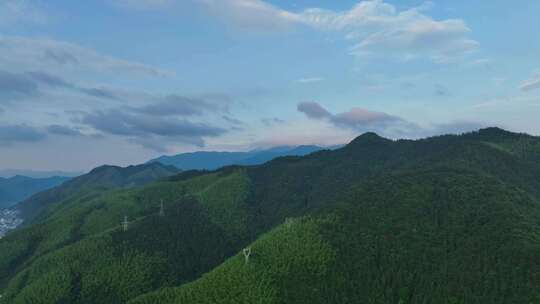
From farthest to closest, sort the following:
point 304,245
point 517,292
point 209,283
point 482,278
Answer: point 304,245 → point 209,283 → point 482,278 → point 517,292

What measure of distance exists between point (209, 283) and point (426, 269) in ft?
279

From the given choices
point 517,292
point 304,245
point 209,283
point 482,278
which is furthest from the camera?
point 304,245

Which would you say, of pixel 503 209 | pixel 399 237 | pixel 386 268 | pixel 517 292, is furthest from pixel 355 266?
pixel 503 209

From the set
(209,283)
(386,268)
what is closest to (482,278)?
(386,268)

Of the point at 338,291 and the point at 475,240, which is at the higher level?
the point at 475,240

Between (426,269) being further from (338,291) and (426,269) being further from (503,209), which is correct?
(503,209)

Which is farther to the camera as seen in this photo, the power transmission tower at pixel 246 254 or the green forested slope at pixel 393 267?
the power transmission tower at pixel 246 254

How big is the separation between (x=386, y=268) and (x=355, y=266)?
12.2 m

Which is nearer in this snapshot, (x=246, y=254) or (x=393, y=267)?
(x=393, y=267)

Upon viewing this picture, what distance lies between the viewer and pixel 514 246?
551 ft

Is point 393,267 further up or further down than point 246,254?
further down

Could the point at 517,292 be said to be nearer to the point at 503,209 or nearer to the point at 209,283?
the point at 503,209

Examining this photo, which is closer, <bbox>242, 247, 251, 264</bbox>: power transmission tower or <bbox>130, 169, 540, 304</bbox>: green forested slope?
<bbox>130, 169, 540, 304</bbox>: green forested slope

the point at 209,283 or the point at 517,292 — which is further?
the point at 209,283
